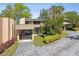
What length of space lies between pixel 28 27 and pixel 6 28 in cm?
38

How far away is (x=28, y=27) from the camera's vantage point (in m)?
6.56

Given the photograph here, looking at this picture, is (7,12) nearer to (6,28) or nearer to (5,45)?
(6,28)

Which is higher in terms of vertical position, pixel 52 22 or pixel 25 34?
pixel 52 22

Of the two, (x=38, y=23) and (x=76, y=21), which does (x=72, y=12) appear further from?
(x=38, y=23)

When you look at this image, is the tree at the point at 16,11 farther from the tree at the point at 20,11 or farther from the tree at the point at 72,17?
the tree at the point at 72,17

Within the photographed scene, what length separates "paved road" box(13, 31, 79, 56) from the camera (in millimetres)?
6547

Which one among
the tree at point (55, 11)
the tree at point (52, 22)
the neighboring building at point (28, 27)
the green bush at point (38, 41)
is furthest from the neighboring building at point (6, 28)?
the tree at point (55, 11)

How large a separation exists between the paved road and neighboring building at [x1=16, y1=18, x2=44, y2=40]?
16 cm

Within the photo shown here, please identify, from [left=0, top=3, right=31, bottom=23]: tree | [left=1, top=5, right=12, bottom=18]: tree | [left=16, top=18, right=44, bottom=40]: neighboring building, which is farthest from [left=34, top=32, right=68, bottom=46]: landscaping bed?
[left=1, top=5, right=12, bottom=18]: tree

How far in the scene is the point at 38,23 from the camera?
6.53 metres

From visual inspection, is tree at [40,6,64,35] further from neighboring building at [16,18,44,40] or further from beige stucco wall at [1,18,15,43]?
beige stucco wall at [1,18,15,43]

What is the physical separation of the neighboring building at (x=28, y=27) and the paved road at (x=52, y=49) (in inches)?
6.3

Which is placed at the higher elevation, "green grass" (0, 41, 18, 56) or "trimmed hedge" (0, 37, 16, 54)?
"trimmed hedge" (0, 37, 16, 54)

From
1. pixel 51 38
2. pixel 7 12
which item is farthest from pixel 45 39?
pixel 7 12
